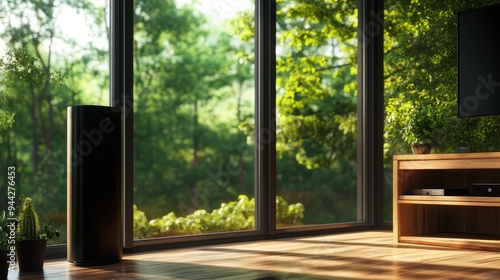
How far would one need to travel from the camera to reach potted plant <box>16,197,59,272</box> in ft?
10.7

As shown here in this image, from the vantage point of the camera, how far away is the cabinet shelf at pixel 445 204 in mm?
4133

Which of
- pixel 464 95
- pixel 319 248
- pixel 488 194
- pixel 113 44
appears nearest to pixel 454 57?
pixel 464 95

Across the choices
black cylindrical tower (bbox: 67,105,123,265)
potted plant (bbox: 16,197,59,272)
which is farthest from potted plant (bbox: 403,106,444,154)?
potted plant (bbox: 16,197,59,272)

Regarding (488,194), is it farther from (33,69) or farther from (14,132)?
(14,132)

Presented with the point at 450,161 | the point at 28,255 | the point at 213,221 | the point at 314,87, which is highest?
the point at 314,87

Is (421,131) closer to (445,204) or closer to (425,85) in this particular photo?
(445,204)

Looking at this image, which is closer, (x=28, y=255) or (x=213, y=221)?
(x=28, y=255)

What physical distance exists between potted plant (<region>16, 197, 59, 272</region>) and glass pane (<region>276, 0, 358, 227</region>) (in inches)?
105

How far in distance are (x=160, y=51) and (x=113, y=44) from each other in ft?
12.9

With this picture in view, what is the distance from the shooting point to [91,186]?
342cm

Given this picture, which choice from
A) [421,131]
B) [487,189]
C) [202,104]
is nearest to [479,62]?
[421,131]

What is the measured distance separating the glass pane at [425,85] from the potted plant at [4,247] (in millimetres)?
2631

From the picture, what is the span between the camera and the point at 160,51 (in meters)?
7.94

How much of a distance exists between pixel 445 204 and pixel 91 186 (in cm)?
226
